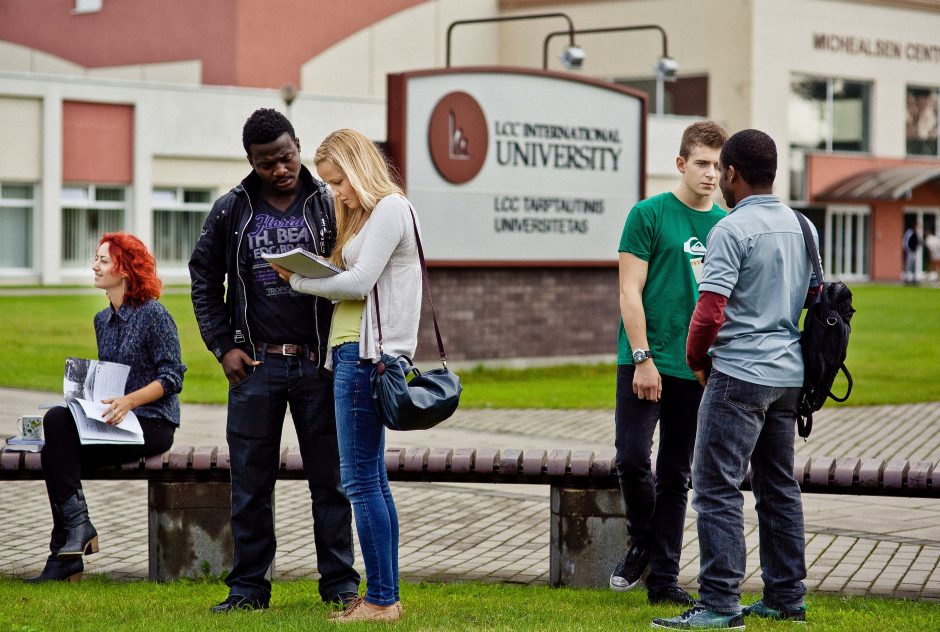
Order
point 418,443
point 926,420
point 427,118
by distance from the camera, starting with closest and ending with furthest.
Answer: point 418,443, point 926,420, point 427,118

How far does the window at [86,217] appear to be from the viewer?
36.8m

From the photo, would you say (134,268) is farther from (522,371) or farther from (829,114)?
(829,114)

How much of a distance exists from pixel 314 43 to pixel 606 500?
1513 inches

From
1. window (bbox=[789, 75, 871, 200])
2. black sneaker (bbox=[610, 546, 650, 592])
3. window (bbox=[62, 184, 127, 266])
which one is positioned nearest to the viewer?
black sneaker (bbox=[610, 546, 650, 592])

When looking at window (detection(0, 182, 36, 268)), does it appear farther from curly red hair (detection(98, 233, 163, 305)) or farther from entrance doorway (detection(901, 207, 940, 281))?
curly red hair (detection(98, 233, 163, 305))

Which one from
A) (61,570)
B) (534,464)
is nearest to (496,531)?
(534,464)

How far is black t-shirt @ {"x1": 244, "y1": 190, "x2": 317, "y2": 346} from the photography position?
16.8 ft

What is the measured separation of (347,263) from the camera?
4805mm

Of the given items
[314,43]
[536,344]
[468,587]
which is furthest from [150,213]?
[468,587]

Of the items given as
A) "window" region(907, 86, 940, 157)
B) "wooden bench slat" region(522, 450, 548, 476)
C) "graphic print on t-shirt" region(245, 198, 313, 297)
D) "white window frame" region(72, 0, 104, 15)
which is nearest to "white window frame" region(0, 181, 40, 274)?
"white window frame" region(72, 0, 104, 15)

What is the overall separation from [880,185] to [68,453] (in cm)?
4266

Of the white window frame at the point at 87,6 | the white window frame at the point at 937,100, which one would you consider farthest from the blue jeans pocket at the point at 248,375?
the white window frame at the point at 937,100

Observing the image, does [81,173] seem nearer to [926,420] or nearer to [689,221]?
[926,420]

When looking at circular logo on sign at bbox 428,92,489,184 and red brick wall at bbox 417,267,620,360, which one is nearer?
circular logo on sign at bbox 428,92,489,184
